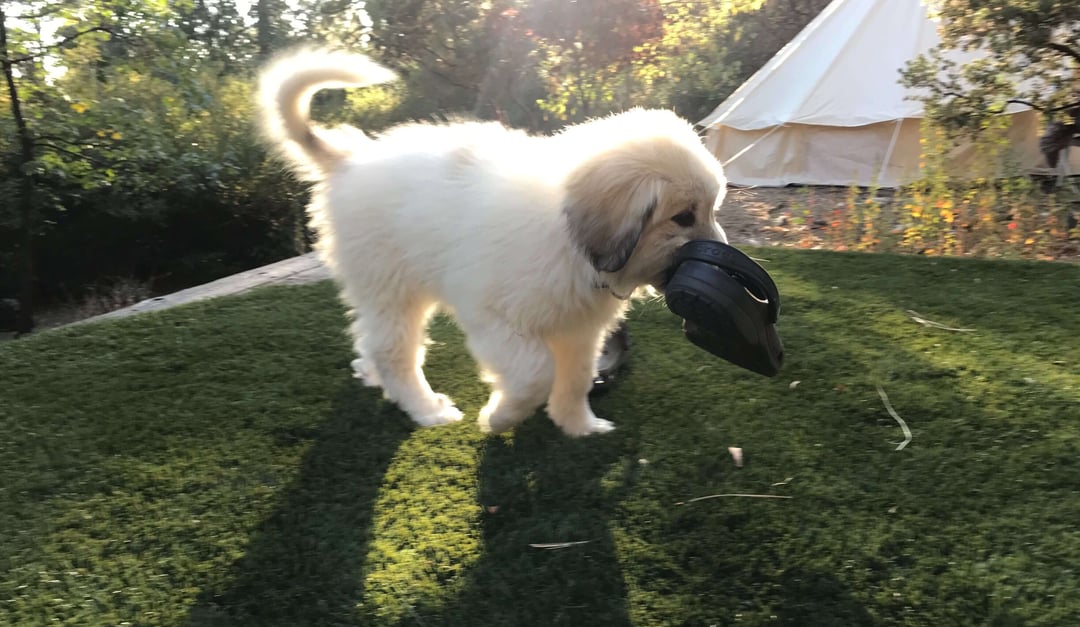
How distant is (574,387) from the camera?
311 centimetres

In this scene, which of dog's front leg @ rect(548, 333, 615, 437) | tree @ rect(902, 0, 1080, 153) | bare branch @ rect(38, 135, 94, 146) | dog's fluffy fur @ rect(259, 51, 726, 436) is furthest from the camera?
tree @ rect(902, 0, 1080, 153)

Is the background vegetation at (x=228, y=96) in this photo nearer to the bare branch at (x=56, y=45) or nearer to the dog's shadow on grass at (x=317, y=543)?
the bare branch at (x=56, y=45)

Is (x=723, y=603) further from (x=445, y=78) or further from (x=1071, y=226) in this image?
(x=445, y=78)

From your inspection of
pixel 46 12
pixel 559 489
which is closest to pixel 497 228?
pixel 559 489

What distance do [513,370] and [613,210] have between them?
0.75 metres

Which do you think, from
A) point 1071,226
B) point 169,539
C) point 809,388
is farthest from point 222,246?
point 1071,226

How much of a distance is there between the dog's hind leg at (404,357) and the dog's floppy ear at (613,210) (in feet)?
3.94

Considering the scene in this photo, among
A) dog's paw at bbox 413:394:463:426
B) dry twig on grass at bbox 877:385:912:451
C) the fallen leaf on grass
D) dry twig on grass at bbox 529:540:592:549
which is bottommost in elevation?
dog's paw at bbox 413:394:463:426

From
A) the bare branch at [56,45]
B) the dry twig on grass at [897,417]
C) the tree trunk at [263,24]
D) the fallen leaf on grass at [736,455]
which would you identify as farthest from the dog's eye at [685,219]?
the tree trunk at [263,24]

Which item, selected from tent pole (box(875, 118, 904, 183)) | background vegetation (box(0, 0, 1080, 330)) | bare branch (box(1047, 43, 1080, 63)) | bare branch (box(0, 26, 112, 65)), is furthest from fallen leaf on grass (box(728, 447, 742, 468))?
tent pole (box(875, 118, 904, 183))

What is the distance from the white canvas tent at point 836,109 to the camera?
9.91 meters

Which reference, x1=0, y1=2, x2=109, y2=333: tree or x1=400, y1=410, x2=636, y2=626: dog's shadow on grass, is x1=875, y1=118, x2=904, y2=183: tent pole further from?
x1=0, y1=2, x2=109, y2=333: tree

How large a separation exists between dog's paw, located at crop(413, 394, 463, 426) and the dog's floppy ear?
126 cm

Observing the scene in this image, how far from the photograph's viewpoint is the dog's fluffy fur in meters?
2.49
